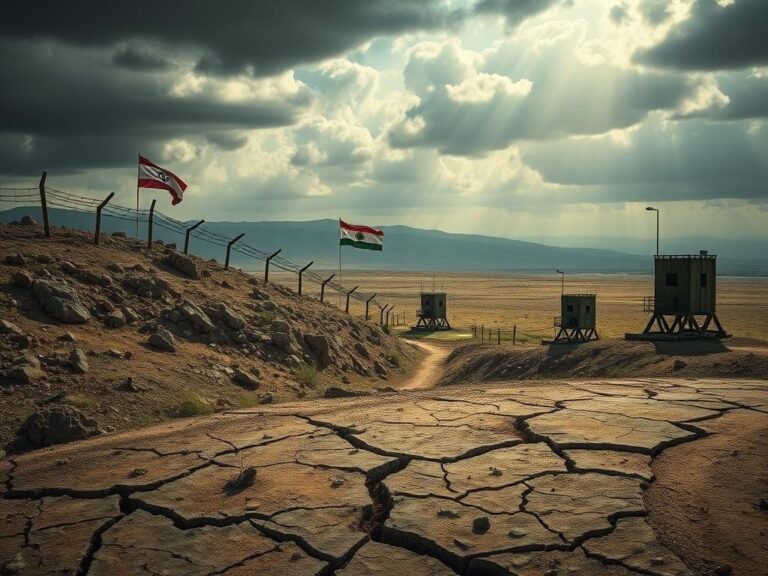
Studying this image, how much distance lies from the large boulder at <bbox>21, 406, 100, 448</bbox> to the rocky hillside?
0.05 feet

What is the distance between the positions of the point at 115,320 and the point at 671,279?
21365 millimetres

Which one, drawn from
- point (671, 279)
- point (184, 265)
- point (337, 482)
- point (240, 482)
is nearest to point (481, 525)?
point (337, 482)

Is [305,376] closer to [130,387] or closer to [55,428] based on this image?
[130,387]

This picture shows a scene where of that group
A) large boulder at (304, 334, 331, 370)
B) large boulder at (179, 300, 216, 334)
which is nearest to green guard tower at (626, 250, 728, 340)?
large boulder at (304, 334, 331, 370)

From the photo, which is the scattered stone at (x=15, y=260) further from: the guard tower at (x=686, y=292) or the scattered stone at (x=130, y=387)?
the guard tower at (x=686, y=292)

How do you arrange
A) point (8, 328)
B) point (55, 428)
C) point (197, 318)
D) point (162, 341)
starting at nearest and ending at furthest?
point (55, 428), point (8, 328), point (162, 341), point (197, 318)

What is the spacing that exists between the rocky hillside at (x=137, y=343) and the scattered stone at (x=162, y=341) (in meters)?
0.02

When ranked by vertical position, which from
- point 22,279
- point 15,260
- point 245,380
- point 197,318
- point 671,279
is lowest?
point 245,380

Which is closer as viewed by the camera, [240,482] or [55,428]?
[240,482]

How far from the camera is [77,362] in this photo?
1109cm

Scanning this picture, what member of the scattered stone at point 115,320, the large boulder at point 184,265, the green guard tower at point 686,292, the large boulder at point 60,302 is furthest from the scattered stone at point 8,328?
the green guard tower at point 686,292

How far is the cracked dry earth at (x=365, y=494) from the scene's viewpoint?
4648 millimetres

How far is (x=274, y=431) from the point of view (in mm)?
7906

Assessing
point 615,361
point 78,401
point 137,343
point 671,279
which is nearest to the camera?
point 78,401
